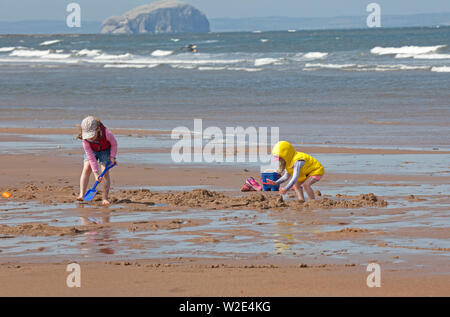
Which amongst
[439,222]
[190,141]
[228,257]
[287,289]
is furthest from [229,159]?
[287,289]

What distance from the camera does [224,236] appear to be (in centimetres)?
696

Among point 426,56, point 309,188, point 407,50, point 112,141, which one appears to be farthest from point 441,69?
point 112,141

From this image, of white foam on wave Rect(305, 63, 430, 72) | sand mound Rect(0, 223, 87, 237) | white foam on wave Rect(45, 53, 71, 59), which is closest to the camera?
sand mound Rect(0, 223, 87, 237)

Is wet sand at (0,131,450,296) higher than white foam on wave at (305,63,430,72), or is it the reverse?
white foam on wave at (305,63,430,72)

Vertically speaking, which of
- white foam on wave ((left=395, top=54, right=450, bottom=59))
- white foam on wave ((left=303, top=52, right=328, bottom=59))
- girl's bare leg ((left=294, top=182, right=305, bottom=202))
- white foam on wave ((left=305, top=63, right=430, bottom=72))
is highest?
white foam on wave ((left=303, top=52, right=328, bottom=59))

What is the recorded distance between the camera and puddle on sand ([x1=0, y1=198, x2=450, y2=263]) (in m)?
6.29

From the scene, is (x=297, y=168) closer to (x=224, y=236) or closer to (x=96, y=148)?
(x=224, y=236)

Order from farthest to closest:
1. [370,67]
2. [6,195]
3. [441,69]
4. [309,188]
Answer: [370,67], [441,69], [6,195], [309,188]

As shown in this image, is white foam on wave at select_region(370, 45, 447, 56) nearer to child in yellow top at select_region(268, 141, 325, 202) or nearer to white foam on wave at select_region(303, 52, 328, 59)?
white foam on wave at select_region(303, 52, 328, 59)

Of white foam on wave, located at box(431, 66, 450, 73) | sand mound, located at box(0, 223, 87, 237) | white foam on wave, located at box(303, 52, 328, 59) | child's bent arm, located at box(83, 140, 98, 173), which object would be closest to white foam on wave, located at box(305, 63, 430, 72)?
white foam on wave, located at box(431, 66, 450, 73)

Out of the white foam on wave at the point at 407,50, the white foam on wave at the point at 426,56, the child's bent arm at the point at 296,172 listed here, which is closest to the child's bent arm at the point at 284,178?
the child's bent arm at the point at 296,172

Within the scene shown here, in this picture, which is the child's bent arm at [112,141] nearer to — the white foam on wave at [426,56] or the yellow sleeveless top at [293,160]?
the yellow sleeveless top at [293,160]

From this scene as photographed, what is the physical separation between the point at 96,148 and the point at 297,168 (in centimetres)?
227
